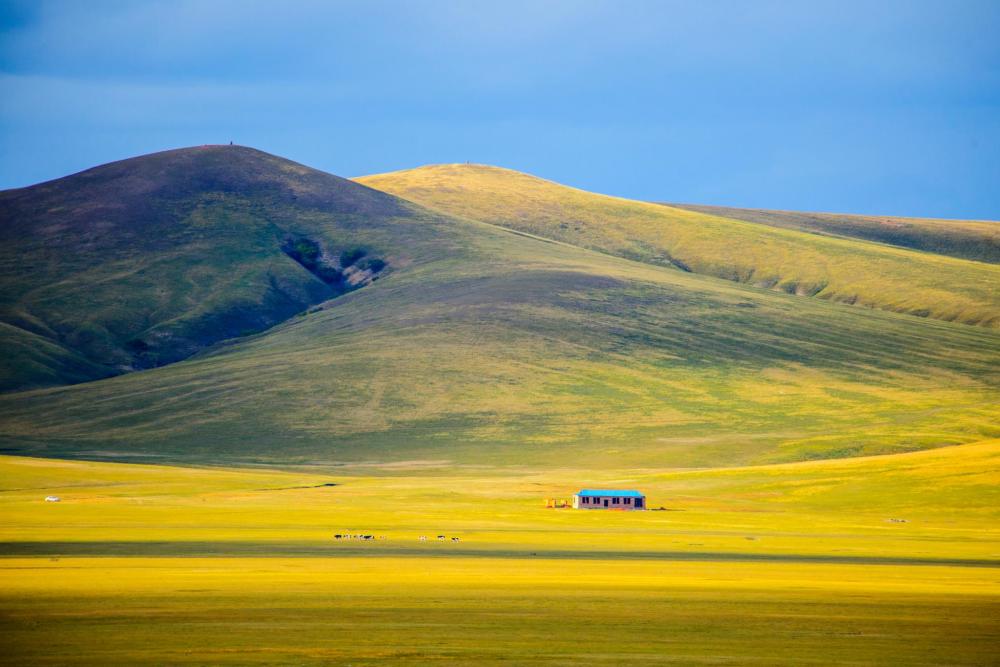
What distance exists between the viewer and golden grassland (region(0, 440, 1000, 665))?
30.6 metres

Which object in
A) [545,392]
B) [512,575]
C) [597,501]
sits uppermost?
[545,392]

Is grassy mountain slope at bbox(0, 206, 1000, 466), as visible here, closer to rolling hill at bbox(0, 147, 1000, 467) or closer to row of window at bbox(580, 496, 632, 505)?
rolling hill at bbox(0, 147, 1000, 467)

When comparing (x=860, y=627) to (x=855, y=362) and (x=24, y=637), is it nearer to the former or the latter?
(x=24, y=637)

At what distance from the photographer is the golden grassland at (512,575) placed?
3064cm

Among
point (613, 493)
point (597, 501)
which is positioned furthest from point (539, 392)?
point (613, 493)

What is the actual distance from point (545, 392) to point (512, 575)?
4356 inches

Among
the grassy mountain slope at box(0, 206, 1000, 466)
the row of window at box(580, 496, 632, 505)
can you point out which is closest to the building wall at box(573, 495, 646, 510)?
the row of window at box(580, 496, 632, 505)

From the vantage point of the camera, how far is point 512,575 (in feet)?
147

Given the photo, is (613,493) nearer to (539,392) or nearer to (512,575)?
(512,575)

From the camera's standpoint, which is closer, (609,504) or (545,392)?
(609,504)

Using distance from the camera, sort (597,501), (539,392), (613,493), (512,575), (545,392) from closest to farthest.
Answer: (512,575), (613,493), (597,501), (539,392), (545,392)

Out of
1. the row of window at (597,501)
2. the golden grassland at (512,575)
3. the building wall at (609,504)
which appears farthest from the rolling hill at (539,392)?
the golden grassland at (512,575)

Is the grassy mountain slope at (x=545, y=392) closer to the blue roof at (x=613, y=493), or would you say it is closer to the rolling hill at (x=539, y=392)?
the rolling hill at (x=539, y=392)

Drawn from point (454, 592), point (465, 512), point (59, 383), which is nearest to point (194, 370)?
point (59, 383)
